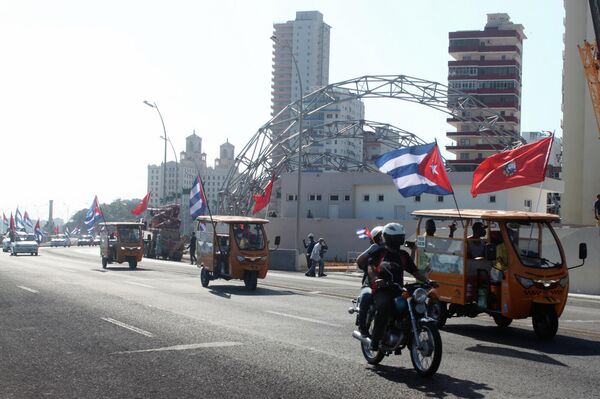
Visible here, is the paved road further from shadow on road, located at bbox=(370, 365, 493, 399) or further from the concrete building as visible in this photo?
Answer: the concrete building

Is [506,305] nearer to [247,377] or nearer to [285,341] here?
[285,341]

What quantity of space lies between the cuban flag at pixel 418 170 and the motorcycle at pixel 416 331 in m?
11.0

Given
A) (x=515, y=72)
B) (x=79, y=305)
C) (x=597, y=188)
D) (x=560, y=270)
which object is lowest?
(x=79, y=305)

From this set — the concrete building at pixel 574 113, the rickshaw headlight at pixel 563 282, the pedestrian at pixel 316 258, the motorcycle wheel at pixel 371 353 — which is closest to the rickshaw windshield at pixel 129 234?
the pedestrian at pixel 316 258

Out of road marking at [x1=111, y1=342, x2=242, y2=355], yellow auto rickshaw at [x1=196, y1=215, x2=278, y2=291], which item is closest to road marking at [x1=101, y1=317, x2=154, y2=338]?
road marking at [x1=111, y1=342, x2=242, y2=355]

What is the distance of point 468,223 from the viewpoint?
13750 millimetres

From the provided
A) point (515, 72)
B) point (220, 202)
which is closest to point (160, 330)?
point (220, 202)

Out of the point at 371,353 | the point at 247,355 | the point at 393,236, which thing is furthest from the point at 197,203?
the point at 393,236

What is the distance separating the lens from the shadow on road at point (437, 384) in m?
8.06

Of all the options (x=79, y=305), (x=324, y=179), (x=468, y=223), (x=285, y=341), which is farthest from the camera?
(x=324, y=179)

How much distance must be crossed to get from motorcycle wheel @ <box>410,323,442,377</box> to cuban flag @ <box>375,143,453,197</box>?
11184 millimetres

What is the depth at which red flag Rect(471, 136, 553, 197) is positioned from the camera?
2000 cm

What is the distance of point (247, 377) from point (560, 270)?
21.5ft

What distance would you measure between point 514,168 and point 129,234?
23903 mm
